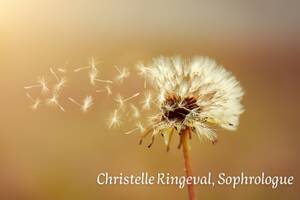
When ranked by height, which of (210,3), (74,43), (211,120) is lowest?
(211,120)

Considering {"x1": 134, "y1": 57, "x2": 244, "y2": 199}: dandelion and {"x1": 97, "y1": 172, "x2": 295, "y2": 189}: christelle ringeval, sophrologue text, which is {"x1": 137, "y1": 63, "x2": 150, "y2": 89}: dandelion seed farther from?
{"x1": 97, "y1": 172, "x2": 295, "y2": 189}: christelle ringeval, sophrologue text

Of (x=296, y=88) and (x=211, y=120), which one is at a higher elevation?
(x=296, y=88)

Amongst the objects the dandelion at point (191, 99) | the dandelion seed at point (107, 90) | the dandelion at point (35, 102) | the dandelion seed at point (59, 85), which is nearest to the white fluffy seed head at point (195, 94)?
the dandelion at point (191, 99)

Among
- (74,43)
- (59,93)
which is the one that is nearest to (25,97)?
(59,93)

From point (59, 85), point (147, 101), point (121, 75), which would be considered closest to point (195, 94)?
point (147, 101)

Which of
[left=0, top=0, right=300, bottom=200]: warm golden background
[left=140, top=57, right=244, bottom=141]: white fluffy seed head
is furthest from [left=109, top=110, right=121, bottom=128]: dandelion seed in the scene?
[left=140, top=57, right=244, bottom=141]: white fluffy seed head

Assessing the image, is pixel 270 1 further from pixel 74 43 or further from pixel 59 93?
pixel 59 93

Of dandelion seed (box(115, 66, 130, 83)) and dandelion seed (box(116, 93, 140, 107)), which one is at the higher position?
dandelion seed (box(115, 66, 130, 83))

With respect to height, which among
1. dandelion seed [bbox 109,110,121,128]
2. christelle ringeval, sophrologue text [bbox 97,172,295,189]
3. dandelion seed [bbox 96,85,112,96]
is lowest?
christelle ringeval, sophrologue text [bbox 97,172,295,189]
